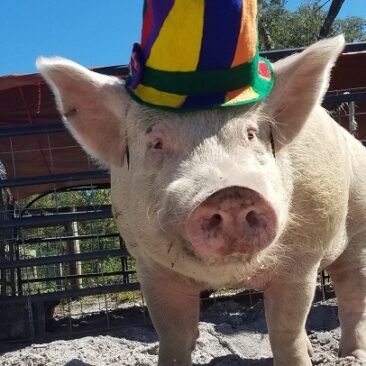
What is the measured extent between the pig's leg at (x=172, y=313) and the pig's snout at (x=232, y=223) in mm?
865

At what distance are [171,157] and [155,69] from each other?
0.35 m

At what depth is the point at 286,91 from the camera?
8.78 ft

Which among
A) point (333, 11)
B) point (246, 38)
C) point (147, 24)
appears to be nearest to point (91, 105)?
point (147, 24)

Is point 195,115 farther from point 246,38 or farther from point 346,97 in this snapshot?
point 346,97

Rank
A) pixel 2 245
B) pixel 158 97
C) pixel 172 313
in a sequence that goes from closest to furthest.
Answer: pixel 158 97, pixel 172 313, pixel 2 245

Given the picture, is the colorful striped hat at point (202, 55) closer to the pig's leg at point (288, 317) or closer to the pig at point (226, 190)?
the pig at point (226, 190)

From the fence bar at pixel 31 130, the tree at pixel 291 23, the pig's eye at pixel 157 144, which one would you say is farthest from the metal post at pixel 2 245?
the tree at pixel 291 23

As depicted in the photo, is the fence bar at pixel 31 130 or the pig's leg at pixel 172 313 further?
the fence bar at pixel 31 130

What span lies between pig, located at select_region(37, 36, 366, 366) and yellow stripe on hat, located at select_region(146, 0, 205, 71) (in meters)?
0.18

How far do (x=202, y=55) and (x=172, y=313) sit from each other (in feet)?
3.89

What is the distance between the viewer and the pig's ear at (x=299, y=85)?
2.61m

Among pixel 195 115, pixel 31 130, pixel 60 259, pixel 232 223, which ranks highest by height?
pixel 31 130

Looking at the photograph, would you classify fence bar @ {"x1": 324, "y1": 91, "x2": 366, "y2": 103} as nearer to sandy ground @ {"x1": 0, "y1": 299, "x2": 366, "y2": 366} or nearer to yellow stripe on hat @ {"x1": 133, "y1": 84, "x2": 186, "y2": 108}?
sandy ground @ {"x1": 0, "y1": 299, "x2": 366, "y2": 366}

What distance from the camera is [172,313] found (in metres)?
3.01
